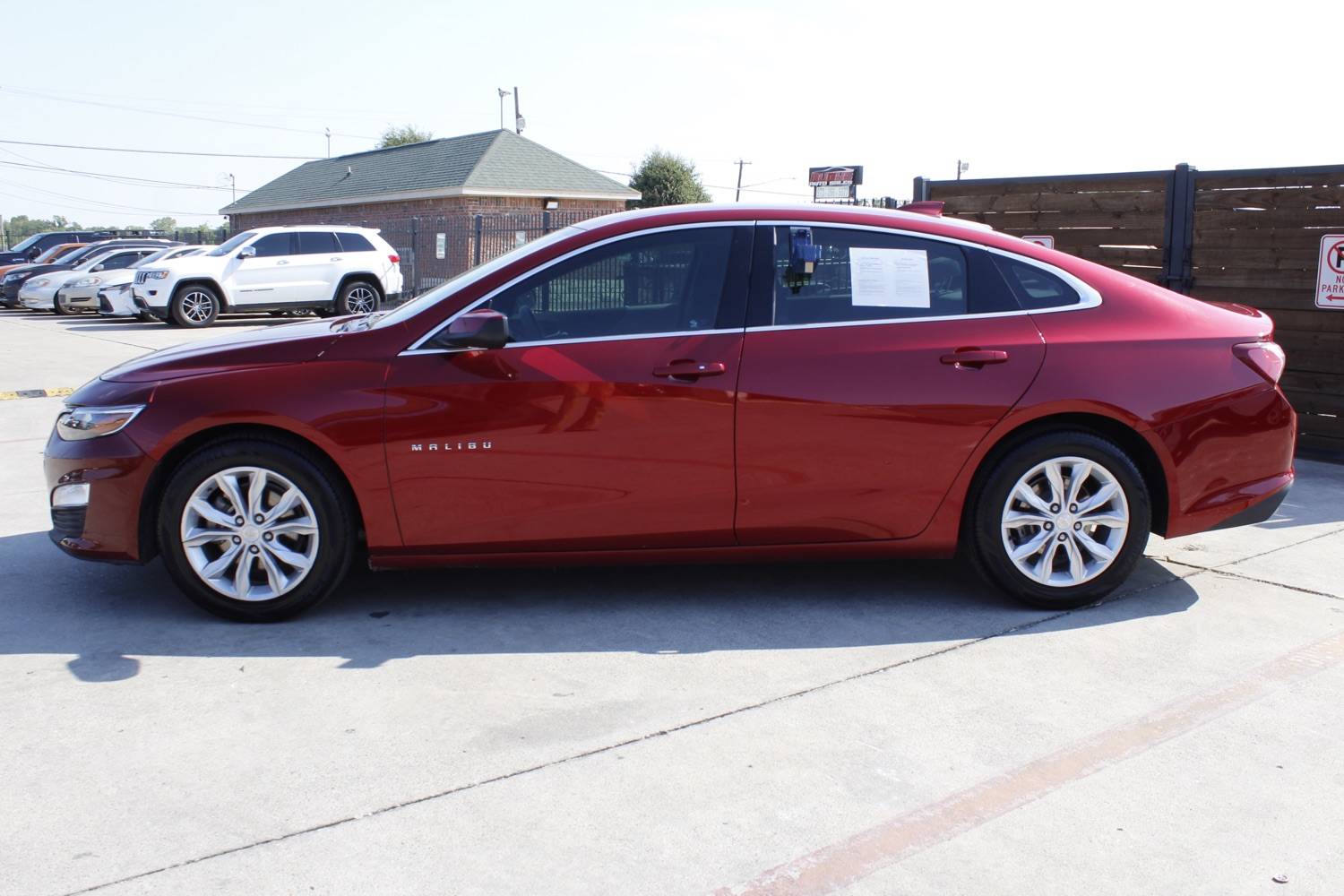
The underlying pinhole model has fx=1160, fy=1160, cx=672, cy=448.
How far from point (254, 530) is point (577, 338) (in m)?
1.43

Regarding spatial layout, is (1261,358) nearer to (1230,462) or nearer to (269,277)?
(1230,462)

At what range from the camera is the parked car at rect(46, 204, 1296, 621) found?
4410mm

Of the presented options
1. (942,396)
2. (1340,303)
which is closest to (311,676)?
(942,396)

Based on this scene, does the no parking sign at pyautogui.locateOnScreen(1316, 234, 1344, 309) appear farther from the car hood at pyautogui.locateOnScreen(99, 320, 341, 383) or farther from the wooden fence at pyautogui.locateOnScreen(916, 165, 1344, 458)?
the car hood at pyautogui.locateOnScreen(99, 320, 341, 383)

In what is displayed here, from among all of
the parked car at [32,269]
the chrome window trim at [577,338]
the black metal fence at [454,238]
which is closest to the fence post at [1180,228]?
the chrome window trim at [577,338]

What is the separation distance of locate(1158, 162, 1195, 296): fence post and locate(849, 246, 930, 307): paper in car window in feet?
16.9

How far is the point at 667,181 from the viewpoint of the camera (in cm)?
6016

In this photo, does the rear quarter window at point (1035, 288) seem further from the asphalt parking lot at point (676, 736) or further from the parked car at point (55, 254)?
the parked car at point (55, 254)

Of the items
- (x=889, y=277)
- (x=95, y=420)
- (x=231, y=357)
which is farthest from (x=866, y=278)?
(x=95, y=420)

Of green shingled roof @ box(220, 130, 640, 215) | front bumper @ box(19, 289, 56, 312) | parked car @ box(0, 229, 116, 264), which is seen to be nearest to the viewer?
front bumper @ box(19, 289, 56, 312)

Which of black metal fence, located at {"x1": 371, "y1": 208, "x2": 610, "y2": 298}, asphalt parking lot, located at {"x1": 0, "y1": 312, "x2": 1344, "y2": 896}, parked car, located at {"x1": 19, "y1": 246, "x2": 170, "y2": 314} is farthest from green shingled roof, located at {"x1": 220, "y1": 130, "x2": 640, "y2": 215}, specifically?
asphalt parking lot, located at {"x1": 0, "y1": 312, "x2": 1344, "y2": 896}

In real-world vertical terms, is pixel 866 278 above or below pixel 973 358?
above

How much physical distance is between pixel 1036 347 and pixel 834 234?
0.92m

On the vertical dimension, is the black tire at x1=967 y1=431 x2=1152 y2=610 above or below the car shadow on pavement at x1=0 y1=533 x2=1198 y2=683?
above
